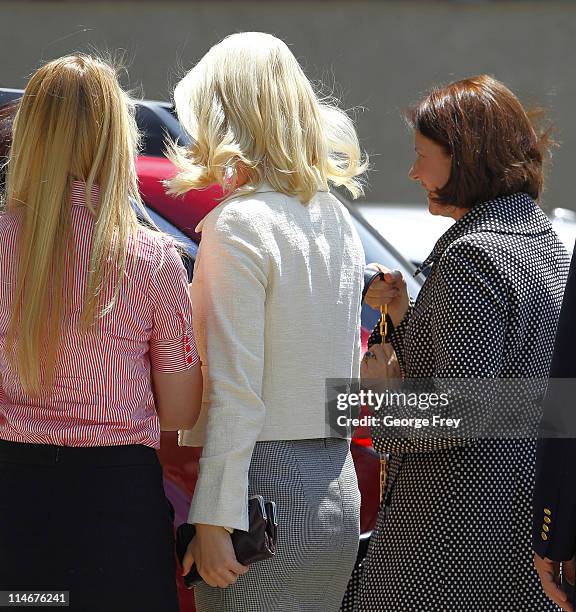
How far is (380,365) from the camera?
251 centimetres

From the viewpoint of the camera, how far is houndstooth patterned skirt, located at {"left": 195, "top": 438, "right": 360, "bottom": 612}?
2.00m

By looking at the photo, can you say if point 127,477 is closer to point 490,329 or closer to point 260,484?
point 260,484

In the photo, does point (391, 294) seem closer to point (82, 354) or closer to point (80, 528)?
point (82, 354)

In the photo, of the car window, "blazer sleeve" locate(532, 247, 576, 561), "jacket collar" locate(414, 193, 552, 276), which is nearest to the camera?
"blazer sleeve" locate(532, 247, 576, 561)

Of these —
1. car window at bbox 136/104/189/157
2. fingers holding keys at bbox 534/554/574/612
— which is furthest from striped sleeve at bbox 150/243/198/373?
car window at bbox 136/104/189/157

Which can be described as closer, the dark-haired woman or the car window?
the dark-haired woman

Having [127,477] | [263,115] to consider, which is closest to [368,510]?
[127,477]

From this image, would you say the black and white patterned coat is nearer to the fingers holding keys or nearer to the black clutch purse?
the fingers holding keys

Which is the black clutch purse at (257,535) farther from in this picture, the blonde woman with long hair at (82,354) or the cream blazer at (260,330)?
the blonde woman with long hair at (82,354)

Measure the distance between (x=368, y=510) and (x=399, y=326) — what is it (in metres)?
0.52

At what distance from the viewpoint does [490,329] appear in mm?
2178

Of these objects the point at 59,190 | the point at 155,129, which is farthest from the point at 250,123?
the point at 155,129

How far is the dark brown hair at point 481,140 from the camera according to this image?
7.82 ft

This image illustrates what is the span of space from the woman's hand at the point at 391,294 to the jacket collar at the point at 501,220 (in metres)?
0.19
